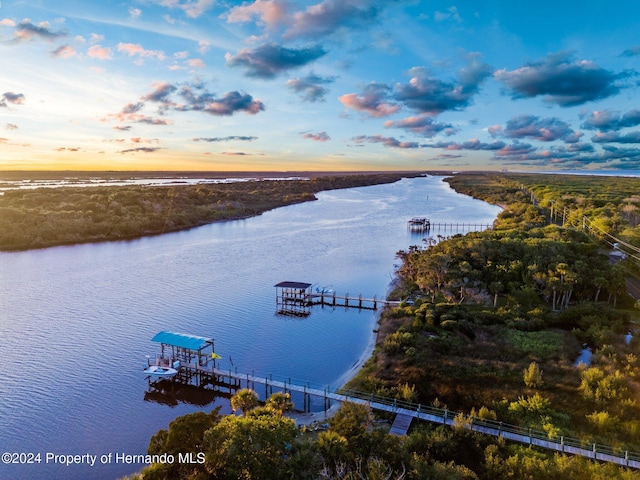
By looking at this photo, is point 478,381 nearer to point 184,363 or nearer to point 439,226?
point 184,363

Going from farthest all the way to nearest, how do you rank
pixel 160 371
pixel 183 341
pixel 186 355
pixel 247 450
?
pixel 186 355 < pixel 183 341 < pixel 160 371 < pixel 247 450

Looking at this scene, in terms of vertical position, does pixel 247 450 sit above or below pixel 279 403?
above

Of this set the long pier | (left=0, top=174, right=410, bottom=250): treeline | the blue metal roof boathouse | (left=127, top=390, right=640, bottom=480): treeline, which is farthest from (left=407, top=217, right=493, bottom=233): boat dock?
(left=127, top=390, right=640, bottom=480): treeline

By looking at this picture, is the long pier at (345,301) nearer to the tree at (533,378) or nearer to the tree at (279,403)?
the tree at (533,378)

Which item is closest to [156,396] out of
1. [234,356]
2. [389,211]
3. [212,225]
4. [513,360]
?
[234,356]

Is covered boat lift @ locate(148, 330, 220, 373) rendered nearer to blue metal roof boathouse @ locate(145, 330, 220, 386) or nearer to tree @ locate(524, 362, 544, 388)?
blue metal roof boathouse @ locate(145, 330, 220, 386)

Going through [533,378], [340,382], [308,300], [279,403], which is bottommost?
[340,382]

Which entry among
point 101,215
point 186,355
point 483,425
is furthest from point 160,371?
point 101,215

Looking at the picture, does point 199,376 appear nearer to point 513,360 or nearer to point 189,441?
point 189,441
